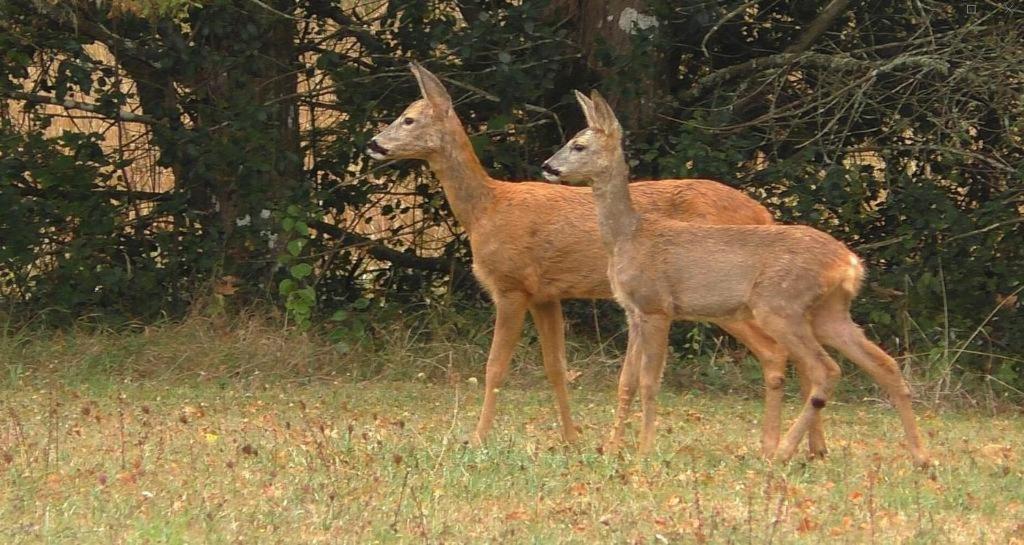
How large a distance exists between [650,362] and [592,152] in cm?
116

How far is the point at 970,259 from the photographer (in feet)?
37.5

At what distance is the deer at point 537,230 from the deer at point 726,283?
626 millimetres

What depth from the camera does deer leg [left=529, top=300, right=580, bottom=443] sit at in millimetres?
8484

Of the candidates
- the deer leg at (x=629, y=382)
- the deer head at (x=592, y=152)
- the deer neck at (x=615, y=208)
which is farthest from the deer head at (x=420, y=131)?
the deer leg at (x=629, y=382)

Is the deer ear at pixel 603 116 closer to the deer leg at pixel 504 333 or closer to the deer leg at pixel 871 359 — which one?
the deer leg at pixel 504 333

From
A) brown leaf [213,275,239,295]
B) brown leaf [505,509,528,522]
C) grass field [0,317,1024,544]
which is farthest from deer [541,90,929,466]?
brown leaf [213,275,239,295]

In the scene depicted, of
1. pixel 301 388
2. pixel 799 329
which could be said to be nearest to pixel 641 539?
pixel 799 329

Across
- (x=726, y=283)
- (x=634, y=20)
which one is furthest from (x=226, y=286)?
(x=726, y=283)

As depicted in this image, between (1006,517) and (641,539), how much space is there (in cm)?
158

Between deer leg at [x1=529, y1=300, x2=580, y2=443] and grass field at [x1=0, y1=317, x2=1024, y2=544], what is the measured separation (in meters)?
0.13

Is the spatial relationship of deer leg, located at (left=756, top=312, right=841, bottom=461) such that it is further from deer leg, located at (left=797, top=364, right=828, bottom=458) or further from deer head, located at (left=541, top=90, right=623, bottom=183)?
deer head, located at (left=541, top=90, right=623, bottom=183)

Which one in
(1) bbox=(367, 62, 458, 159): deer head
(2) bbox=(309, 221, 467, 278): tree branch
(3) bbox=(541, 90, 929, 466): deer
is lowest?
(2) bbox=(309, 221, 467, 278): tree branch

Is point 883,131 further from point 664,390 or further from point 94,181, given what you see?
point 94,181

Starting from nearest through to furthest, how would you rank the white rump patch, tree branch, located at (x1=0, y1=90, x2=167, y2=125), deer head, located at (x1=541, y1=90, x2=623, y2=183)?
deer head, located at (x1=541, y1=90, x2=623, y2=183) < the white rump patch < tree branch, located at (x1=0, y1=90, x2=167, y2=125)
